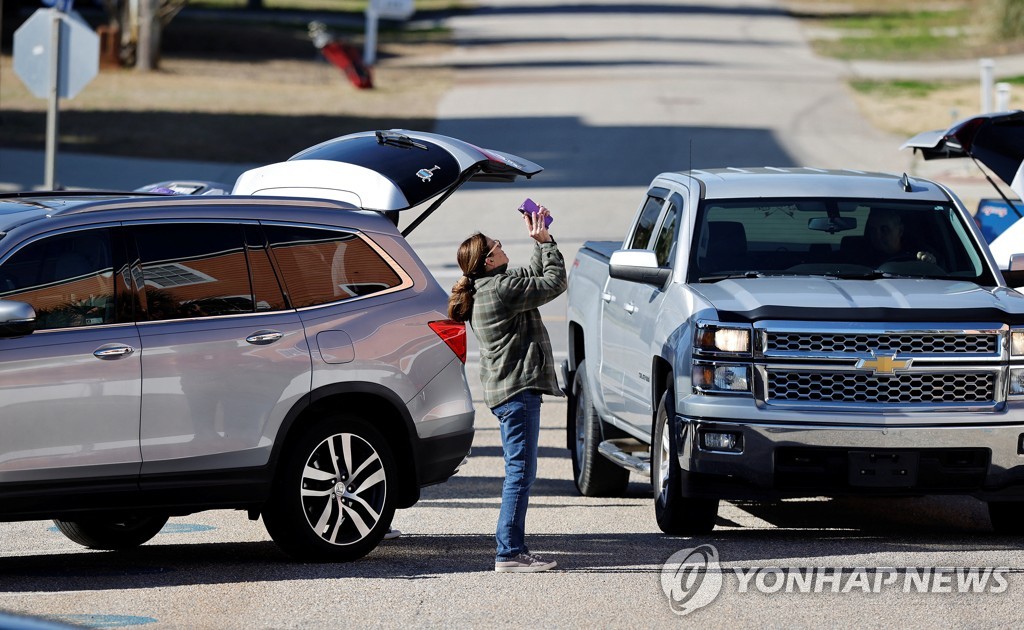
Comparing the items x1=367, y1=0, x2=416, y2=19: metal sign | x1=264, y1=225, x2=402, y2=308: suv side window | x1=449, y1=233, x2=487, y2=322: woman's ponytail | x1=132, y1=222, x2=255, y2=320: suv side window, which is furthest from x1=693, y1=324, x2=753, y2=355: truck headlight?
x1=367, y1=0, x2=416, y2=19: metal sign

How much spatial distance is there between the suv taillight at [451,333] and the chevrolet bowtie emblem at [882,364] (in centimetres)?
199

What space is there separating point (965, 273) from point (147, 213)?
455cm

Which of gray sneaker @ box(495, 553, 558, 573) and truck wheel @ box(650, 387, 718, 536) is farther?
truck wheel @ box(650, 387, 718, 536)

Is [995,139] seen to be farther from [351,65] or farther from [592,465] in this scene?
[351,65]

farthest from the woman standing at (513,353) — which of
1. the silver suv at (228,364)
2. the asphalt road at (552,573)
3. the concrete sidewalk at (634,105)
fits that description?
the concrete sidewalk at (634,105)

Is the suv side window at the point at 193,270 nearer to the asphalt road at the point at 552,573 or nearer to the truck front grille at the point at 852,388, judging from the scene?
the asphalt road at the point at 552,573

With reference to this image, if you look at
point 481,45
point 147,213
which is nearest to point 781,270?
point 147,213

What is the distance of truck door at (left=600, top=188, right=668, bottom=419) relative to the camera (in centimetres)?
1031

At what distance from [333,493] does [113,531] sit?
4.84 feet

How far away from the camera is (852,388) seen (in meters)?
8.77

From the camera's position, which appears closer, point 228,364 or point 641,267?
point 228,364

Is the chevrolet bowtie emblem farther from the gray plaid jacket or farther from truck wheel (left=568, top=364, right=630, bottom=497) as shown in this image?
truck wheel (left=568, top=364, right=630, bottom=497)

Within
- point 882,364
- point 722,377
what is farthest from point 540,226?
point 882,364

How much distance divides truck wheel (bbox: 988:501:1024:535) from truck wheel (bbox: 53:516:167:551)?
14.6 feet
